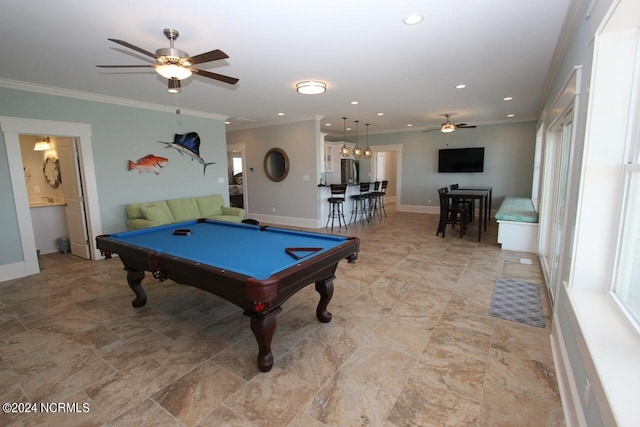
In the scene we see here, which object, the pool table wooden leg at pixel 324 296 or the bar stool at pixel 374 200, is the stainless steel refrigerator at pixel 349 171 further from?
the pool table wooden leg at pixel 324 296

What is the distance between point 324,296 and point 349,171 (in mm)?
8311

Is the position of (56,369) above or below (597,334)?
below

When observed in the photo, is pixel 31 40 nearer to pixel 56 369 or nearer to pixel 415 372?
pixel 56 369

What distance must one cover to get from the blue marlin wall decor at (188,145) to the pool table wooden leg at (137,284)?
332 cm

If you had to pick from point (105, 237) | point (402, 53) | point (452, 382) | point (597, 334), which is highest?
point (402, 53)

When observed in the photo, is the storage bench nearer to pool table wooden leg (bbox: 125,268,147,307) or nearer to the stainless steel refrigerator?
pool table wooden leg (bbox: 125,268,147,307)

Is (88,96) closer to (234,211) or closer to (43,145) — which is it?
(43,145)

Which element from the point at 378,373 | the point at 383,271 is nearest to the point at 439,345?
the point at 378,373

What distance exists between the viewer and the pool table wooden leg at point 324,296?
2729 millimetres

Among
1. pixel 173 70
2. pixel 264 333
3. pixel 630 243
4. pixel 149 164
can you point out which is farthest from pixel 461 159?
pixel 264 333

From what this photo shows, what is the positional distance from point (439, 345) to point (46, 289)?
454 centimetres

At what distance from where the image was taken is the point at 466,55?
329 centimetres

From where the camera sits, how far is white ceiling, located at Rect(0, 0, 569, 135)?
2340 millimetres

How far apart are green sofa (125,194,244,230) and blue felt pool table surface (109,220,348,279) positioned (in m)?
1.49
